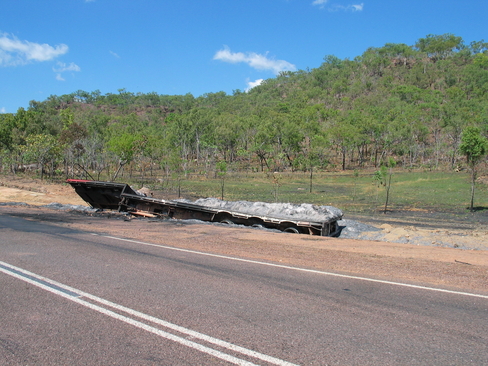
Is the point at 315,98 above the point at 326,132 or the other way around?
above

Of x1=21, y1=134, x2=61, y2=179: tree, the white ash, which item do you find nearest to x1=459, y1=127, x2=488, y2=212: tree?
the white ash

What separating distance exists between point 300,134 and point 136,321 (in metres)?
81.4

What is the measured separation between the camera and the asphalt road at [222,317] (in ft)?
13.4

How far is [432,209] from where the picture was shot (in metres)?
30.0

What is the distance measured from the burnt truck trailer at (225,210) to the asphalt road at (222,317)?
334 inches

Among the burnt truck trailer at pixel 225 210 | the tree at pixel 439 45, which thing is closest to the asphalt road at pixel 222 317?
the burnt truck trailer at pixel 225 210

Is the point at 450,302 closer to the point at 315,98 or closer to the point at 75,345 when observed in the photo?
the point at 75,345

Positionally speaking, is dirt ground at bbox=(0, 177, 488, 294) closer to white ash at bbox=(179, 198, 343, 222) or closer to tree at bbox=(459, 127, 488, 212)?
white ash at bbox=(179, 198, 343, 222)

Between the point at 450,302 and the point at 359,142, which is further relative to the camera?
the point at 359,142

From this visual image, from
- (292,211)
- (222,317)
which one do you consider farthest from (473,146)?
(222,317)

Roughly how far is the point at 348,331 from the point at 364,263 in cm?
453

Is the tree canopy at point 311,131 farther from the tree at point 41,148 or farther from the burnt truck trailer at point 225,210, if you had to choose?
the burnt truck trailer at point 225,210

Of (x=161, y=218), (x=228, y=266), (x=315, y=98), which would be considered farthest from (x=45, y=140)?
(x=315, y=98)

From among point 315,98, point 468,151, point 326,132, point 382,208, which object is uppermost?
point 315,98
